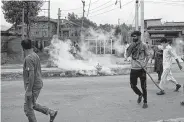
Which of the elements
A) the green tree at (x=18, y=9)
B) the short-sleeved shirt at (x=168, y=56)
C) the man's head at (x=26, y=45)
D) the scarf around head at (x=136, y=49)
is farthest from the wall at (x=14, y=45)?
the man's head at (x=26, y=45)

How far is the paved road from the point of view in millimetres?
5574

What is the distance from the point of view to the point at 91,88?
9.29m

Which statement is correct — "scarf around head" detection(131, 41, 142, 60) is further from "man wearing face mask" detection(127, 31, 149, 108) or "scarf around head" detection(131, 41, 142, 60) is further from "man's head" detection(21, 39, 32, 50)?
"man's head" detection(21, 39, 32, 50)

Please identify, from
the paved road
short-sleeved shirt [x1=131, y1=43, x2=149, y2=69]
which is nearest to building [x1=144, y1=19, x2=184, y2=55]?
the paved road

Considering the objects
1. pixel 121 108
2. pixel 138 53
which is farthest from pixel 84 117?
pixel 138 53

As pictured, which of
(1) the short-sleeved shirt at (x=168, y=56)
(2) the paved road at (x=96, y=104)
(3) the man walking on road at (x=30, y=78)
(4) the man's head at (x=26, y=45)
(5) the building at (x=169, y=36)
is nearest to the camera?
(3) the man walking on road at (x=30, y=78)

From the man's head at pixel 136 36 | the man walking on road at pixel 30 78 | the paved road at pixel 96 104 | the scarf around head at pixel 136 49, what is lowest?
the paved road at pixel 96 104

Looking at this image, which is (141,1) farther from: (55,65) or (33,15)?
(33,15)

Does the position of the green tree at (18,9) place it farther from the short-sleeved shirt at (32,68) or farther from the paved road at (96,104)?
the short-sleeved shirt at (32,68)

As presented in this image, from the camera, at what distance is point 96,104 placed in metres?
6.75

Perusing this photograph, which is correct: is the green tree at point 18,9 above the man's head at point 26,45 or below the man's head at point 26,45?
above

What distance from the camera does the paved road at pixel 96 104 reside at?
5574 mm

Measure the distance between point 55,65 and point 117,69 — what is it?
6.87 metres

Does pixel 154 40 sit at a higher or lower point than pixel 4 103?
higher
